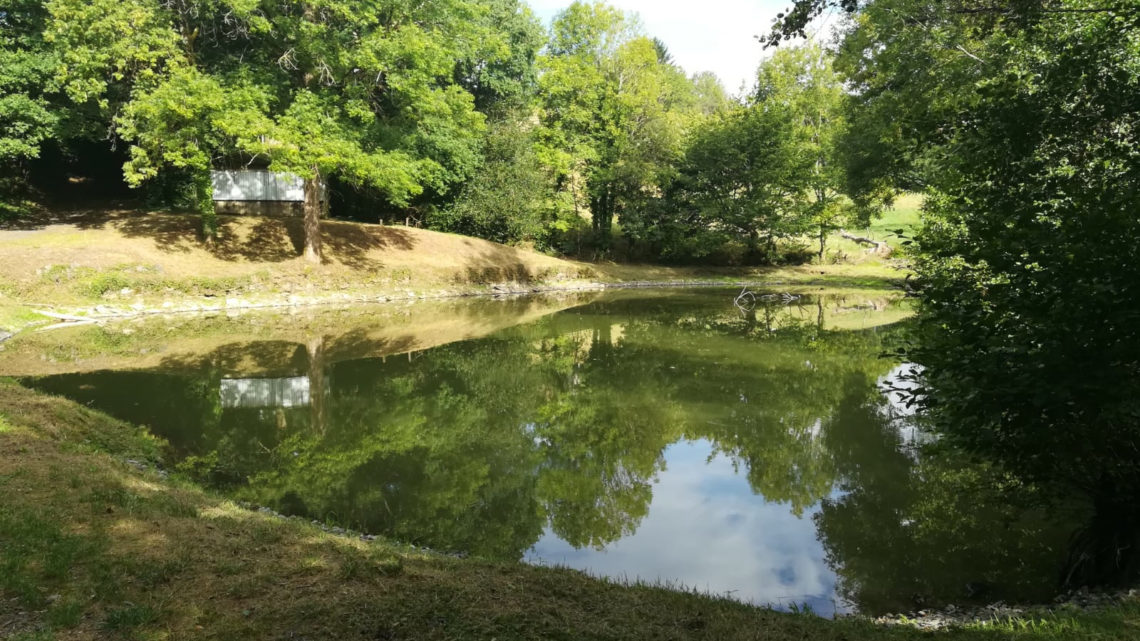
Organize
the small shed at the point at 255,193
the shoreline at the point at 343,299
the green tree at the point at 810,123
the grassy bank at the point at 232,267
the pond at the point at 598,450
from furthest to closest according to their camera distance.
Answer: the green tree at the point at 810,123 → the small shed at the point at 255,193 → the grassy bank at the point at 232,267 → the shoreline at the point at 343,299 → the pond at the point at 598,450

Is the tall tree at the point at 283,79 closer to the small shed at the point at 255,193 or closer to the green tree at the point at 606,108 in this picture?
the small shed at the point at 255,193

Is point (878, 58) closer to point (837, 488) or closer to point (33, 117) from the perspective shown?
point (837, 488)

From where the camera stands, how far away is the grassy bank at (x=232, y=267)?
2195 cm

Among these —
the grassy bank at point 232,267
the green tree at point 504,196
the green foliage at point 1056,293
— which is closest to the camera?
the green foliage at point 1056,293

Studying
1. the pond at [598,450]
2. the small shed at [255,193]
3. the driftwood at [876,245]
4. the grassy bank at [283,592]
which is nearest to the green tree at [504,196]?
the small shed at [255,193]

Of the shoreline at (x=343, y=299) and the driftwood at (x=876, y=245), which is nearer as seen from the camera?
the shoreline at (x=343, y=299)

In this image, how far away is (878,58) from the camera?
74.0ft

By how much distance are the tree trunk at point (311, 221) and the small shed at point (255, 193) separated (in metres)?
6.14

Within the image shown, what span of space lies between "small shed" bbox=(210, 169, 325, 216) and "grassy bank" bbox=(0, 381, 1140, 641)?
29.8 meters

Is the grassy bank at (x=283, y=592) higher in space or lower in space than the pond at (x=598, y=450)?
higher

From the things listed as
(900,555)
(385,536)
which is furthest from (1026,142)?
(385,536)

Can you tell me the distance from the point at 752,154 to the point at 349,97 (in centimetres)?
2387

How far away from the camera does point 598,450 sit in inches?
423

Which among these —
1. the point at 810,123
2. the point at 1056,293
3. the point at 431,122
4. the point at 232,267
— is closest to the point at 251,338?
the point at 232,267
